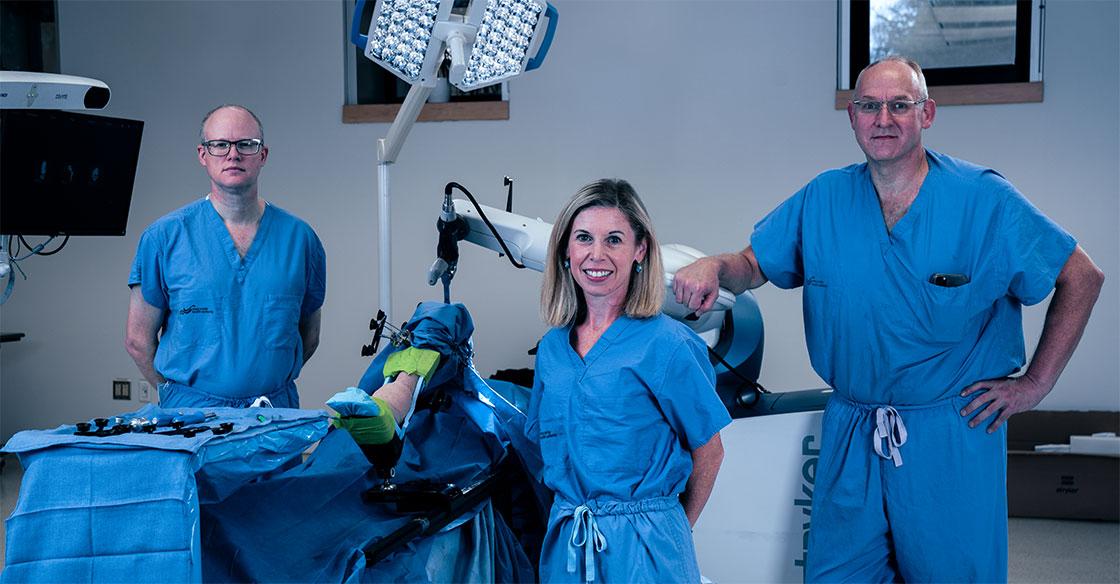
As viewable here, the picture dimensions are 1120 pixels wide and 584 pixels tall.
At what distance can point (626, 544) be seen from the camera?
1.61 meters

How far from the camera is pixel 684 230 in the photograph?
423 cm

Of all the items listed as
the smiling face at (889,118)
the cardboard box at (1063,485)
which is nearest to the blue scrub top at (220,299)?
the smiling face at (889,118)

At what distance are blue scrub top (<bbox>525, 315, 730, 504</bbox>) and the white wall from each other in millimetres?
2571

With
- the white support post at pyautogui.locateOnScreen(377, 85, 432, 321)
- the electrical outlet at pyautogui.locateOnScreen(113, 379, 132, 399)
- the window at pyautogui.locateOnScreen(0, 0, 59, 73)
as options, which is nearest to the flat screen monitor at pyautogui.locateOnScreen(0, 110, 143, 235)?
the white support post at pyautogui.locateOnScreen(377, 85, 432, 321)

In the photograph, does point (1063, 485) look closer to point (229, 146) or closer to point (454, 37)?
point (454, 37)

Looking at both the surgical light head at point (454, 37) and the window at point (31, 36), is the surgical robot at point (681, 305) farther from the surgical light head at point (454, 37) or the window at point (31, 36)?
the window at point (31, 36)

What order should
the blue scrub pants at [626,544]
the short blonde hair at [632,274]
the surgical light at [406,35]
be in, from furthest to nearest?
the surgical light at [406,35], the short blonde hair at [632,274], the blue scrub pants at [626,544]

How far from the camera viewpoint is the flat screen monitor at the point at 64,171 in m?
2.35

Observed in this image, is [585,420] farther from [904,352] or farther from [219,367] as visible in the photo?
[219,367]

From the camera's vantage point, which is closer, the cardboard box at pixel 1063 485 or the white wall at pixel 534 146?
the cardboard box at pixel 1063 485

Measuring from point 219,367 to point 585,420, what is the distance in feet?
3.18

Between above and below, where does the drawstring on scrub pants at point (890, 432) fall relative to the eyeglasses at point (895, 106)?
below

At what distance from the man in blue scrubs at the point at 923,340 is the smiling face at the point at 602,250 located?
257mm

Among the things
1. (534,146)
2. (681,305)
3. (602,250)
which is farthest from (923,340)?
(534,146)
